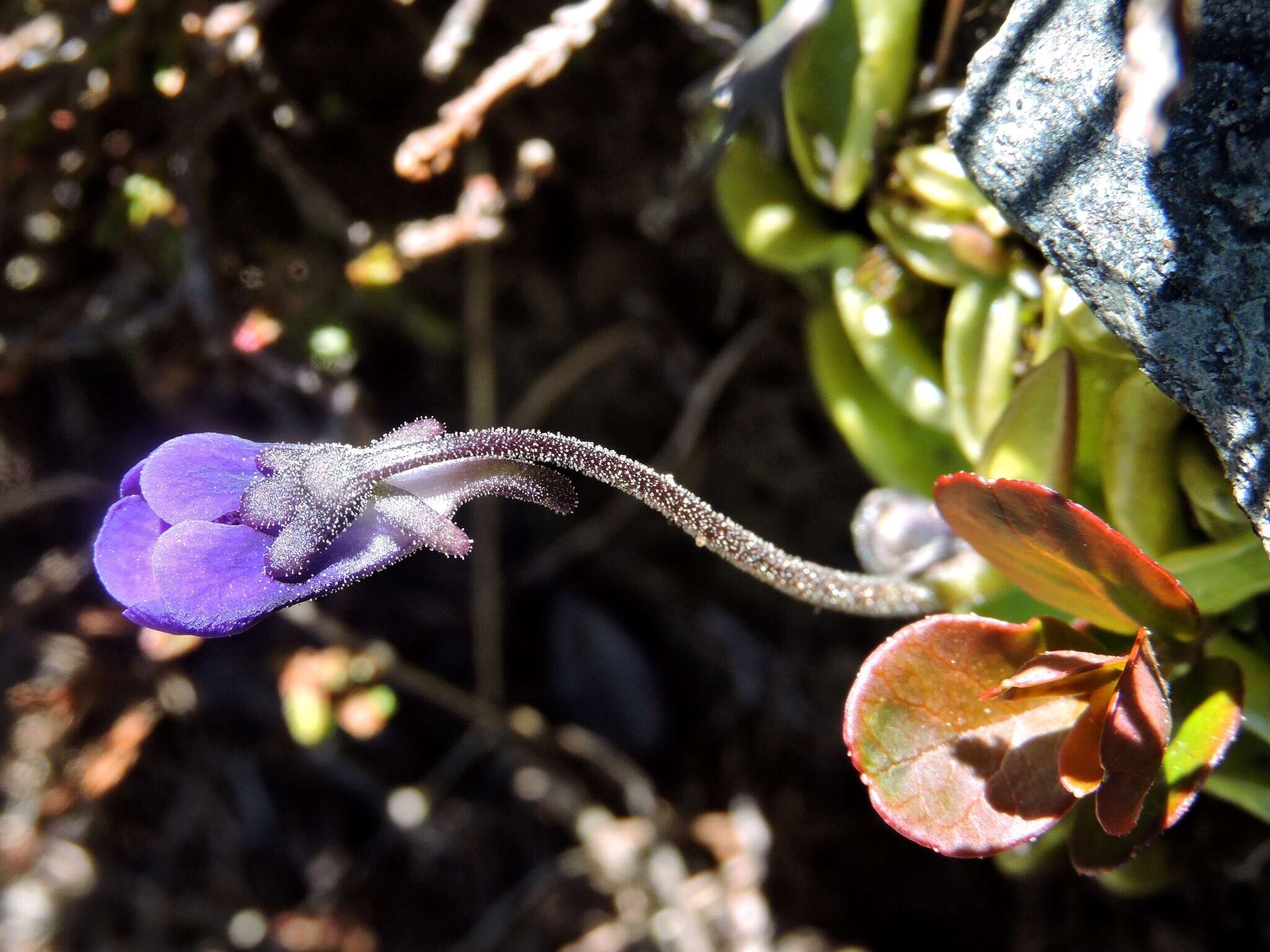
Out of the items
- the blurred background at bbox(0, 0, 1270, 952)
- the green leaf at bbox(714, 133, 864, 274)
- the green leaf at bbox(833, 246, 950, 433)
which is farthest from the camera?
the blurred background at bbox(0, 0, 1270, 952)

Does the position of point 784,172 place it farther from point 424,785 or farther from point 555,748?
point 424,785

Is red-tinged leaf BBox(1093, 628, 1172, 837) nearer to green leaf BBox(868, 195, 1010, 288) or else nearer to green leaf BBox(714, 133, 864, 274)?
green leaf BBox(868, 195, 1010, 288)

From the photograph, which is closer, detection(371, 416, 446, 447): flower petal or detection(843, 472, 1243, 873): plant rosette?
detection(843, 472, 1243, 873): plant rosette

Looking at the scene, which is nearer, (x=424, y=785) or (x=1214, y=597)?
(x=1214, y=597)

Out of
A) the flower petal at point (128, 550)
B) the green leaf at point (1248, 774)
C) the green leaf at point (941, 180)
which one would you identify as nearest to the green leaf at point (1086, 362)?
the green leaf at point (941, 180)

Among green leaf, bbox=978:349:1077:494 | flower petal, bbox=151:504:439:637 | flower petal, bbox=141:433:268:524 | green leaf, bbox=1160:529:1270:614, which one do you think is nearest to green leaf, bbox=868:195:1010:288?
green leaf, bbox=978:349:1077:494

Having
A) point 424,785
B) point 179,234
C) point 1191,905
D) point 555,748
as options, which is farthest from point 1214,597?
point 179,234

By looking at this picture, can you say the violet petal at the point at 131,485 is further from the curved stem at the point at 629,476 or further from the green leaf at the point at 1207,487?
the green leaf at the point at 1207,487
